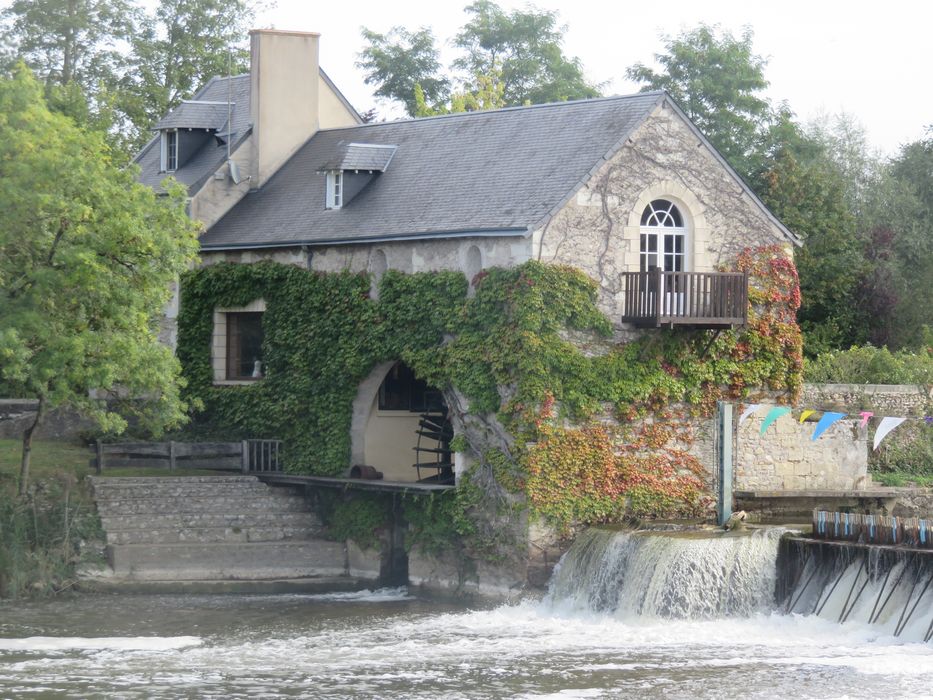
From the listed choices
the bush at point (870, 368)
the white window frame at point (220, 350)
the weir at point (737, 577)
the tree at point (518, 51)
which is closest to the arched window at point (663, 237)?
the weir at point (737, 577)

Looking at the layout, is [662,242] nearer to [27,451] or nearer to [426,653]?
[426,653]

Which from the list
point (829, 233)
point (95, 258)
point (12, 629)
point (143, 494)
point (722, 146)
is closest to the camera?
point (12, 629)

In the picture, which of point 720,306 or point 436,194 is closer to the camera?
point 720,306

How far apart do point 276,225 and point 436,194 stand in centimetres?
384

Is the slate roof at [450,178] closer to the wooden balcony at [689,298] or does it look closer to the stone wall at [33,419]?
the wooden balcony at [689,298]

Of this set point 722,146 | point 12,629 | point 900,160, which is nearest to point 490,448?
point 12,629

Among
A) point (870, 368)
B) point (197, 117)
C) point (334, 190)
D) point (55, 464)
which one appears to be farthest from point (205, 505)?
point (870, 368)

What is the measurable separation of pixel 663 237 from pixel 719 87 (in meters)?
21.2

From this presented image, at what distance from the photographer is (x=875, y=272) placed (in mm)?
39406

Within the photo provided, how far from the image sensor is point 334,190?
2839cm

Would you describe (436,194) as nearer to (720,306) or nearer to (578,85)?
(720,306)

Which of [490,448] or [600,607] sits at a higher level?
[490,448]

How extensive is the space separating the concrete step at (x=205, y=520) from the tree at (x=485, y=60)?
24.7 metres

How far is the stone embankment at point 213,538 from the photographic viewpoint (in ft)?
82.0
